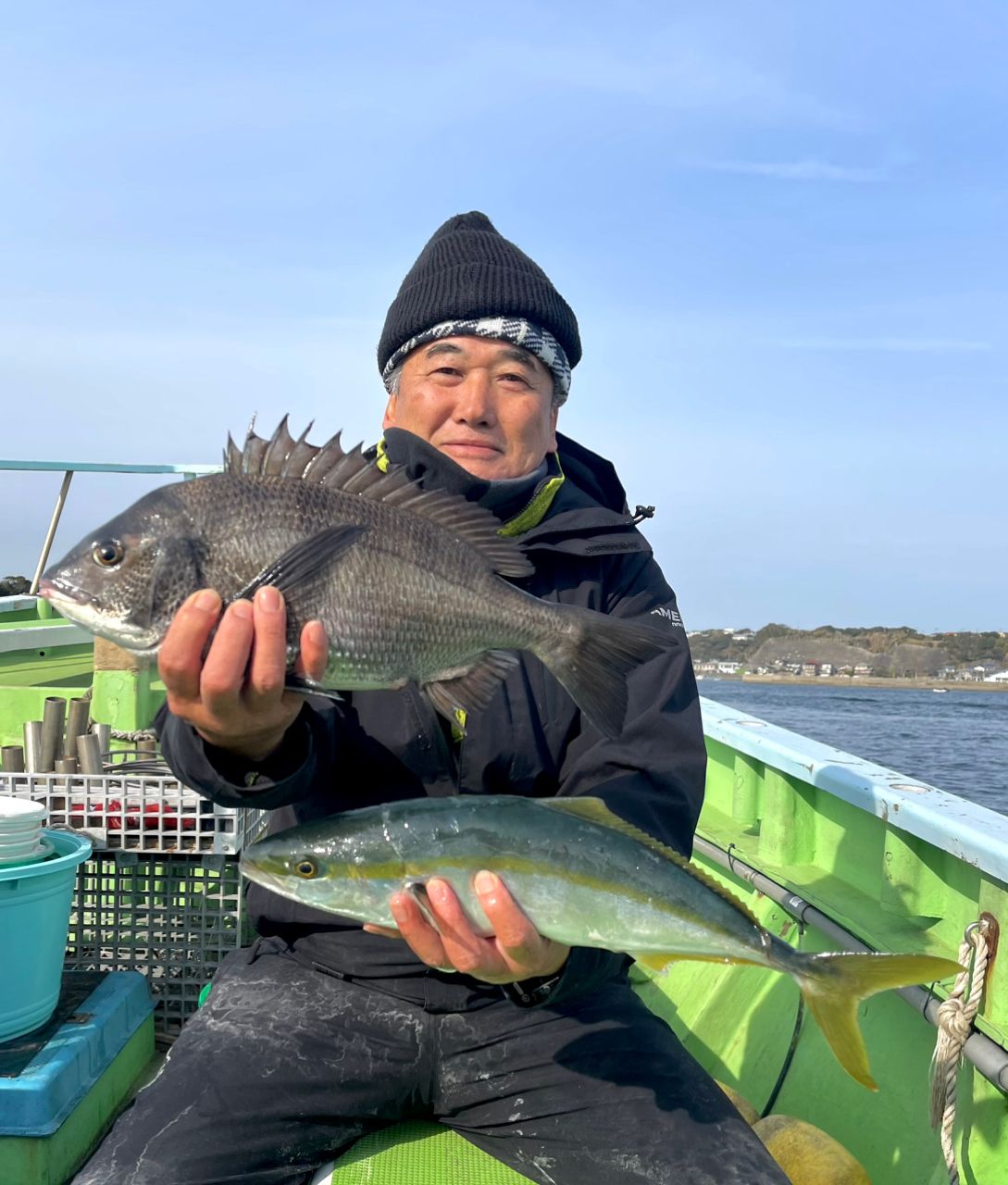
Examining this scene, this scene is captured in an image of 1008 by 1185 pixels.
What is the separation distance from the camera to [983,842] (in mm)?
3057

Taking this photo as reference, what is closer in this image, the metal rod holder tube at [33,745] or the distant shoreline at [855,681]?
the metal rod holder tube at [33,745]

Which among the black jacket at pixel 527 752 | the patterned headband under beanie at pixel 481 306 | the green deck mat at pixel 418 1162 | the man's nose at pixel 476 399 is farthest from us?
the patterned headband under beanie at pixel 481 306

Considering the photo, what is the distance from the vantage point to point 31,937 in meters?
3.15

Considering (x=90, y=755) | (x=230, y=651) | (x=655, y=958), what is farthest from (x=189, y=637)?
(x=90, y=755)

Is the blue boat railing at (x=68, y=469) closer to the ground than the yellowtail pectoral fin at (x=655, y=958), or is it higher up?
higher up

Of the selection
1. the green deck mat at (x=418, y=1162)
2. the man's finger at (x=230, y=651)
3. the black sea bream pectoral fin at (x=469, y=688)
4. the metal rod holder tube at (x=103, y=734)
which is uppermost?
the man's finger at (x=230, y=651)

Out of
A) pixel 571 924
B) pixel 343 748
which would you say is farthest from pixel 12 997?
pixel 571 924

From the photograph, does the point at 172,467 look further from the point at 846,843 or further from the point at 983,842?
the point at 983,842

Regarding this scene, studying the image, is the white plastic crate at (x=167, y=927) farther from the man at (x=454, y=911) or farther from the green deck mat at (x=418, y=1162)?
the green deck mat at (x=418, y=1162)

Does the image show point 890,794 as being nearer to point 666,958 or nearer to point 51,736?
point 666,958

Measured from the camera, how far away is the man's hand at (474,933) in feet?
6.66

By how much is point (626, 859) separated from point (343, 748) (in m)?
1.04

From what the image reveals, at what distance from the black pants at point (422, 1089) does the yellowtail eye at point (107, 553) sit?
1363 mm

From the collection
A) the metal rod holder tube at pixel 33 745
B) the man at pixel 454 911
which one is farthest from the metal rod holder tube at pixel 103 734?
the man at pixel 454 911
